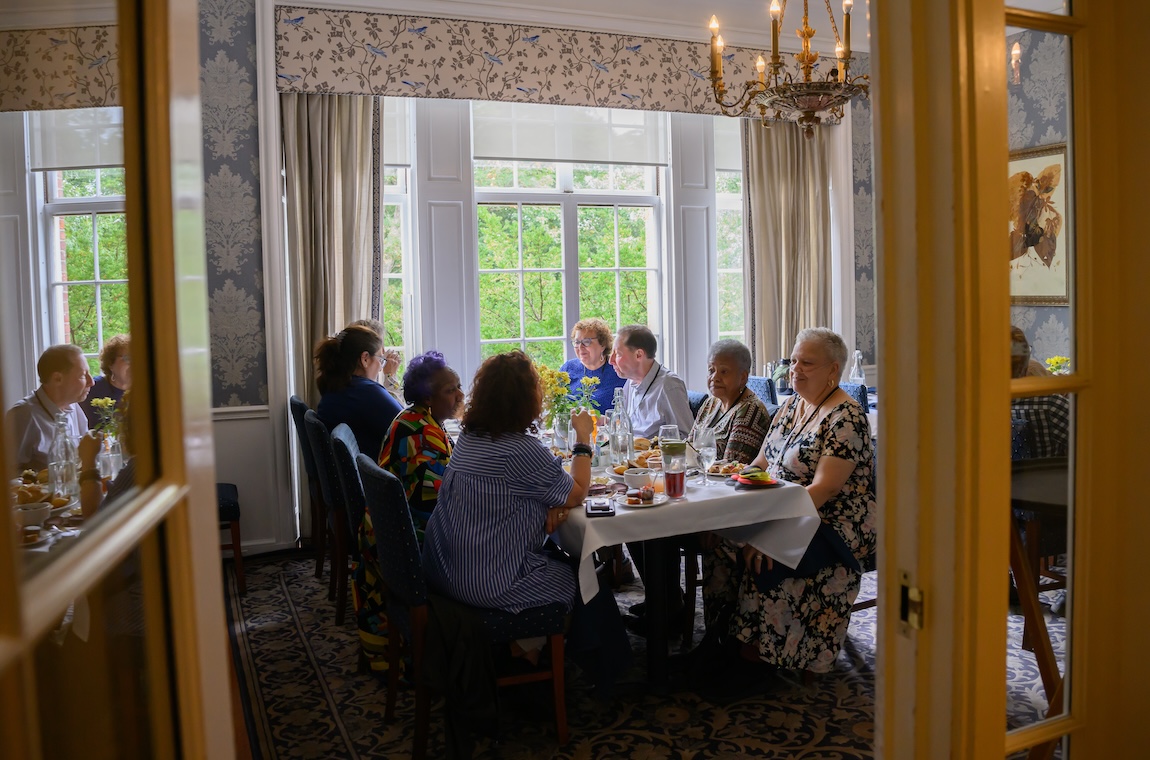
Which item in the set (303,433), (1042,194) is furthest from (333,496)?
(1042,194)

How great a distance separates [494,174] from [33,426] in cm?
554

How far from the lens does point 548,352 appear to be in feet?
19.9

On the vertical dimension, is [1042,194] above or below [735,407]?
above

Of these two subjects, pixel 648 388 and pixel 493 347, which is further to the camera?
pixel 493 347

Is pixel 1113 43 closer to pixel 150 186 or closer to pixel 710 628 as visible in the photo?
pixel 150 186

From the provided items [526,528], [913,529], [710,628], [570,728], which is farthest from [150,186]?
[710,628]

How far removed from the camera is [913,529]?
1197mm

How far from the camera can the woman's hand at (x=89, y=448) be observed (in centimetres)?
54

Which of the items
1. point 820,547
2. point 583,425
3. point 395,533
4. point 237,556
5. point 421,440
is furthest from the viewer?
point 237,556

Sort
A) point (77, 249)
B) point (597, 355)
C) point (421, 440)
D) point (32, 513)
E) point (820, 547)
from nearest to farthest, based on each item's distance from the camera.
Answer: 1. point (32, 513)
2. point (77, 249)
3. point (820, 547)
4. point (421, 440)
5. point (597, 355)

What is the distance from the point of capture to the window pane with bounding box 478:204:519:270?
583 centimetres

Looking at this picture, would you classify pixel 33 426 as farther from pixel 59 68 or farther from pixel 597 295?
pixel 597 295

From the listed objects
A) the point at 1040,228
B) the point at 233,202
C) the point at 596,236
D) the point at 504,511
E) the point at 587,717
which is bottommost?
the point at 587,717

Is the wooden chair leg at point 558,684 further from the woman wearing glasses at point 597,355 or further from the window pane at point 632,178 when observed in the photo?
the window pane at point 632,178
